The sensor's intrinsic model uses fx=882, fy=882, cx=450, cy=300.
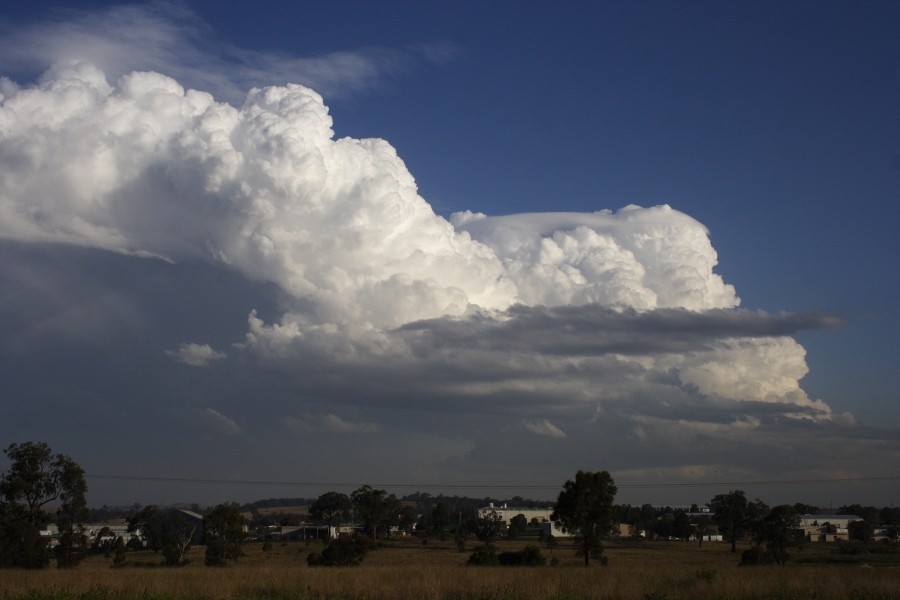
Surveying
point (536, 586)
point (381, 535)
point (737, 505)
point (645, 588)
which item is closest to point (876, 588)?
point (645, 588)

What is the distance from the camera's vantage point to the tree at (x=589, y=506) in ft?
184

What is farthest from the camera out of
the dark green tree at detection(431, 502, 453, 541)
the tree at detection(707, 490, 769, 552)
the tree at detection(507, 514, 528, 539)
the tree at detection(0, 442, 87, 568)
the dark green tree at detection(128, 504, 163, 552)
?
the dark green tree at detection(431, 502, 453, 541)

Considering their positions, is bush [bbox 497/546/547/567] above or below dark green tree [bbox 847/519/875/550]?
above

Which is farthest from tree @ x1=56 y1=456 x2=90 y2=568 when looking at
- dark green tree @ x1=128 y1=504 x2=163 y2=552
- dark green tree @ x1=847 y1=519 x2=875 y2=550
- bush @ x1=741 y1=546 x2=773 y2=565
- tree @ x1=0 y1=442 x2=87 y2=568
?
dark green tree @ x1=847 y1=519 x2=875 y2=550

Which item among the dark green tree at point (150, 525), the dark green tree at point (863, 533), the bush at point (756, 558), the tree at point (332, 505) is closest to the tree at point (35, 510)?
the dark green tree at point (150, 525)

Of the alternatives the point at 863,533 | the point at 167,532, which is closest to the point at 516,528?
the point at 863,533

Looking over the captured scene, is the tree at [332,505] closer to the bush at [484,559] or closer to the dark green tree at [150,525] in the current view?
the dark green tree at [150,525]

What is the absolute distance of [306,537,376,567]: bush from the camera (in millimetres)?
56344

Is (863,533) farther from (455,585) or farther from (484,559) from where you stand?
(455,585)

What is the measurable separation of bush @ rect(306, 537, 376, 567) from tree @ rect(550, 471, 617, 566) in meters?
13.1

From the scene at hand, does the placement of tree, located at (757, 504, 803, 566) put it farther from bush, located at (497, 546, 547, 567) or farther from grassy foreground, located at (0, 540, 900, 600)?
grassy foreground, located at (0, 540, 900, 600)

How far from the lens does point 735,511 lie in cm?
9950

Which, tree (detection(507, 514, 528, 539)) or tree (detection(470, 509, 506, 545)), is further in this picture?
tree (detection(507, 514, 528, 539))

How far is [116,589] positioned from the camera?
2933 cm
